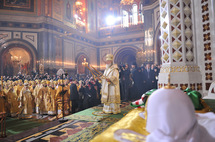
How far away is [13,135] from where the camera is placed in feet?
13.4

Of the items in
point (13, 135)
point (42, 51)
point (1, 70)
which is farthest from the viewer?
point (42, 51)

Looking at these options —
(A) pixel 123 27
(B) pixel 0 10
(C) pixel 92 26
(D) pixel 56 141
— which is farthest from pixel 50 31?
(D) pixel 56 141

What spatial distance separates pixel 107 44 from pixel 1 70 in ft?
38.6

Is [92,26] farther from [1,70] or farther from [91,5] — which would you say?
[1,70]

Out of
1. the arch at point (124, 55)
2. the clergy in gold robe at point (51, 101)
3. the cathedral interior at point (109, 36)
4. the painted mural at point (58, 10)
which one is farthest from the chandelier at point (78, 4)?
the clergy in gold robe at point (51, 101)

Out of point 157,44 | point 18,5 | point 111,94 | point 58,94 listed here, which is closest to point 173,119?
point 111,94

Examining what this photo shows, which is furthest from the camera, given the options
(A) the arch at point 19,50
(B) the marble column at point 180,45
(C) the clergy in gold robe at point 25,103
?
(A) the arch at point 19,50

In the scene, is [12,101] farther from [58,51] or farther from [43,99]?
[58,51]

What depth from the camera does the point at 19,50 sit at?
12.6 m

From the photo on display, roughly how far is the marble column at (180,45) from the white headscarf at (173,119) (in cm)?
225

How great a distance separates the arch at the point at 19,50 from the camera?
1193 centimetres

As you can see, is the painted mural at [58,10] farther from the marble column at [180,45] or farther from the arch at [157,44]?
the marble column at [180,45]

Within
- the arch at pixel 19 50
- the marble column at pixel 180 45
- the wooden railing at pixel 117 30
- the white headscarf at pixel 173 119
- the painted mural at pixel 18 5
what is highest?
the painted mural at pixel 18 5

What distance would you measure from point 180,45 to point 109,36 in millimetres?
16739
